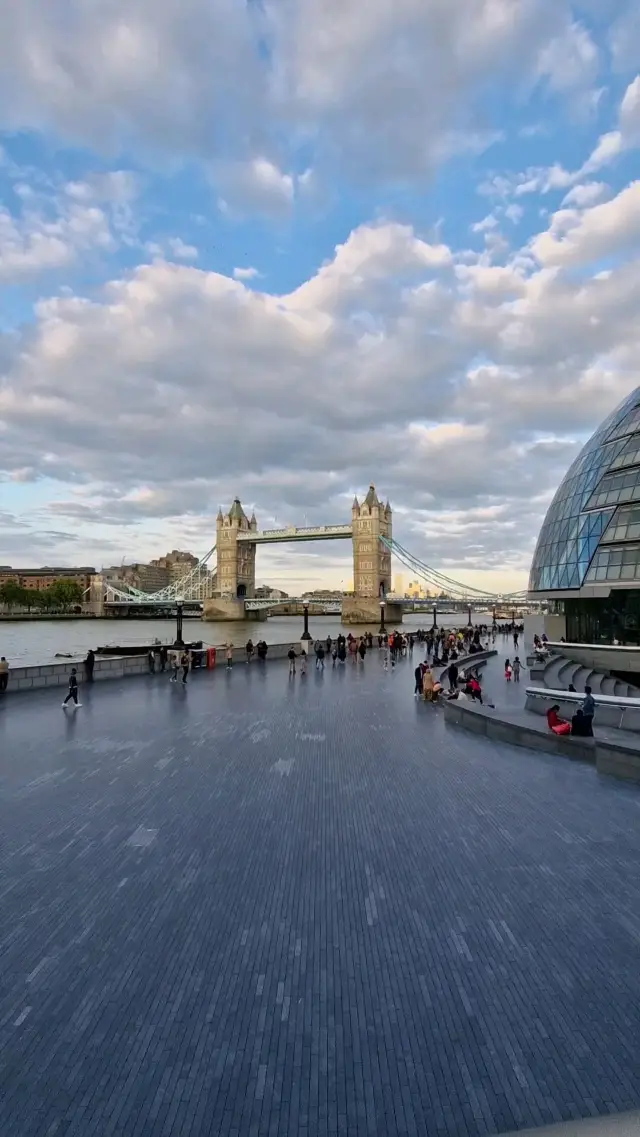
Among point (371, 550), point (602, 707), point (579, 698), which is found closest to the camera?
point (602, 707)

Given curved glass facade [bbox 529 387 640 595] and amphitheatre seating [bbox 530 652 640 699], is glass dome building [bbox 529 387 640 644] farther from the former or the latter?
amphitheatre seating [bbox 530 652 640 699]

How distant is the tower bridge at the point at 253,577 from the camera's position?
94750 millimetres

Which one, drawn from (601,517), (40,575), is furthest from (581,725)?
(40,575)

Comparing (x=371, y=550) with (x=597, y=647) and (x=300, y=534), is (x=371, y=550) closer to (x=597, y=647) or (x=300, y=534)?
(x=300, y=534)

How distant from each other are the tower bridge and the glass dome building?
51.5 metres

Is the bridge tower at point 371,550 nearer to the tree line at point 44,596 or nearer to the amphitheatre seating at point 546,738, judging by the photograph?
the tree line at point 44,596

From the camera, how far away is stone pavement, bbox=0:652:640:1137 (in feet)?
10.2

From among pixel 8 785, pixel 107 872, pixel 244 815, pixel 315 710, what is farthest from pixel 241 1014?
pixel 315 710

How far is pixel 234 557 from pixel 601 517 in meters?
107

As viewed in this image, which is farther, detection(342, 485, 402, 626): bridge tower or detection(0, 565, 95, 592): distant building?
detection(0, 565, 95, 592): distant building

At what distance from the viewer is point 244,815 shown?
23.4 feet

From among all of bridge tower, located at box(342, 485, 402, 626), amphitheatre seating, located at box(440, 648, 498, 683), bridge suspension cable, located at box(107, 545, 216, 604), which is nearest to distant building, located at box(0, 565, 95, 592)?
bridge suspension cable, located at box(107, 545, 216, 604)

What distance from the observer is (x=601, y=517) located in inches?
1047

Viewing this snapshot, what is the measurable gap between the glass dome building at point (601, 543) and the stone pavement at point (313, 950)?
17.8 m
